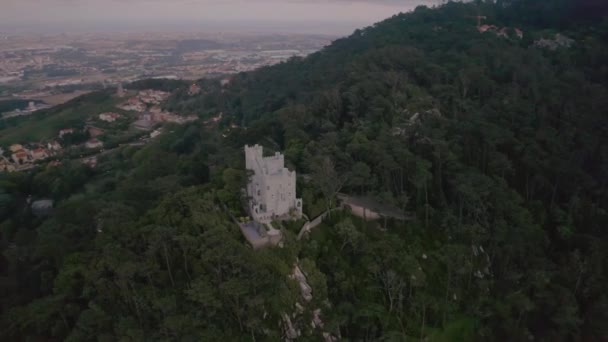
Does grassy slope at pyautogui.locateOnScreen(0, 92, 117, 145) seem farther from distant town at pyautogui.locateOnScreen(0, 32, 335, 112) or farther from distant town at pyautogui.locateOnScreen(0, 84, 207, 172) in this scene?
distant town at pyautogui.locateOnScreen(0, 32, 335, 112)

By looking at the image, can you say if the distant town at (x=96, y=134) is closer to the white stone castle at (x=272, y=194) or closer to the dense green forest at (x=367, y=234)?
the dense green forest at (x=367, y=234)

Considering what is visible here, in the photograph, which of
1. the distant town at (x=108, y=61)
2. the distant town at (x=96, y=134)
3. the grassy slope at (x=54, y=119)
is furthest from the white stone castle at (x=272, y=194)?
the distant town at (x=108, y=61)

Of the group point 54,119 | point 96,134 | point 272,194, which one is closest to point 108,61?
point 54,119

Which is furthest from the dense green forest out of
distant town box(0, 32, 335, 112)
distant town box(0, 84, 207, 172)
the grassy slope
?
distant town box(0, 32, 335, 112)

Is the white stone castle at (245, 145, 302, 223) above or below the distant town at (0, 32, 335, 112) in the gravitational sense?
below

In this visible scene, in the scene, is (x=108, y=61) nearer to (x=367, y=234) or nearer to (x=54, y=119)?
(x=54, y=119)
